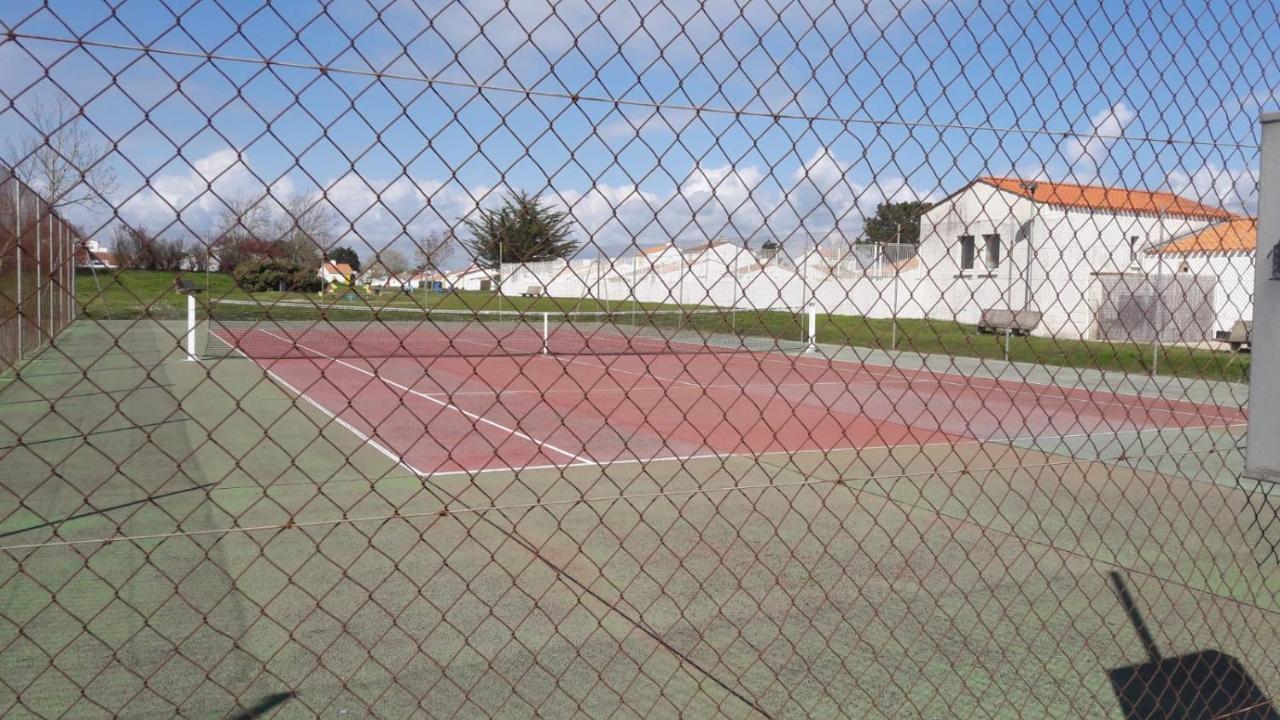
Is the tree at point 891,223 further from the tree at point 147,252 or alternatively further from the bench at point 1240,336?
the tree at point 147,252

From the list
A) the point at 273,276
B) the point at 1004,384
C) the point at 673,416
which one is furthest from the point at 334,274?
the point at 1004,384

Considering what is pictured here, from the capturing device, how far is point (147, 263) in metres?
A: 1.83

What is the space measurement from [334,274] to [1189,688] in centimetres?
329

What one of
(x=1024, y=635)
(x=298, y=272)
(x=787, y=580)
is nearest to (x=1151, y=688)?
(x=1024, y=635)

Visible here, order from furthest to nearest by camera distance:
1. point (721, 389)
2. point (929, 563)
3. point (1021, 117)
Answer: point (721, 389), point (929, 563), point (1021, 117)

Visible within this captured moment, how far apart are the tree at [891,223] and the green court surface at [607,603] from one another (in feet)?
2.09

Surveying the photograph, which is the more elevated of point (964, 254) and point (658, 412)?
point (964, 254)

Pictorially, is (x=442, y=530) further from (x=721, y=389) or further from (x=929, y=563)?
(x=721, y=389)

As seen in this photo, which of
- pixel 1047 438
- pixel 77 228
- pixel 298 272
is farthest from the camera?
pixel 1047 438

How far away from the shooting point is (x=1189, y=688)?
384 cm

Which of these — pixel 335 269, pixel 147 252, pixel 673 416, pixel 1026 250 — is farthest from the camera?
pixel 673 416

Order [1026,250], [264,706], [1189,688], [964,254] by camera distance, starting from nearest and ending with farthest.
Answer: [264,706], [1189,688], [964,254], [1026,250]

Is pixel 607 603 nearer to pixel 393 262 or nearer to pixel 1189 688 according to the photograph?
pixel 1189 688

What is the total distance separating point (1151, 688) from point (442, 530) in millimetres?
3772
